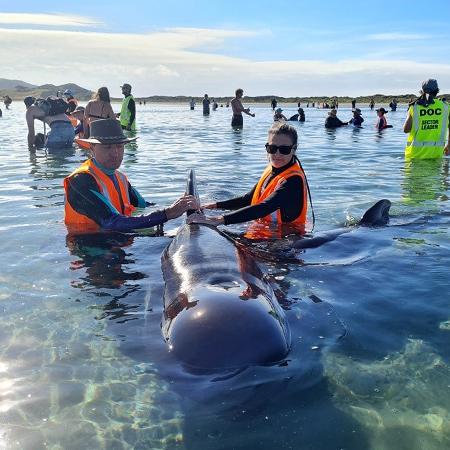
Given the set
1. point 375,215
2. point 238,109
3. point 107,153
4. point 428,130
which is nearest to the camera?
point 107,153

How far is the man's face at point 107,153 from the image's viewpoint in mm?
7496

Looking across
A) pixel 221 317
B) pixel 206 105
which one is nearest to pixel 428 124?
pixel 221 317

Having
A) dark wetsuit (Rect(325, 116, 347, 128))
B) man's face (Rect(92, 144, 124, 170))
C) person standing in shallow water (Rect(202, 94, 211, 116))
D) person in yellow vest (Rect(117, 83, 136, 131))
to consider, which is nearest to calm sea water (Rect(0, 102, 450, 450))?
man's face (Rect(92, 144, 124, 170))

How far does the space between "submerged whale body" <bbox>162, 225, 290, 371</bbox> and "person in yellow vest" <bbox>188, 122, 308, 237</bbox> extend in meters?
1.98

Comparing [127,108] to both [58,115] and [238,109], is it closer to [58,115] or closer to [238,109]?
[58,115]

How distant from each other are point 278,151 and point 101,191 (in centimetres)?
252

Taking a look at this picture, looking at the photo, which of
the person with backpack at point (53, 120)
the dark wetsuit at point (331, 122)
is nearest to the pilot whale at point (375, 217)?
the person with backpack at point (53, 120)

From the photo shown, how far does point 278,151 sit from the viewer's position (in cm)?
776

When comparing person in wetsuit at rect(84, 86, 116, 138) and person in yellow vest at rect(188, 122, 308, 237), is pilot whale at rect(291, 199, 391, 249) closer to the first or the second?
person in yellow vest at rect(188, 122, 308, 237)

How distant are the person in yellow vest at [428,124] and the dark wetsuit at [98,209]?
10.3 m

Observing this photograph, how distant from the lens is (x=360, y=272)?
6840mm

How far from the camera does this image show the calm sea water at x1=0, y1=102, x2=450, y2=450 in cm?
370

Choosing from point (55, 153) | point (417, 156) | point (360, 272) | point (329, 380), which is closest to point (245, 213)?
point (360, 272)

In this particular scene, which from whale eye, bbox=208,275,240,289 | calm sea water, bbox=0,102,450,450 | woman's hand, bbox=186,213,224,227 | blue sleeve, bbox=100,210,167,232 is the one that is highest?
woman's hand, bbox=186,213,224,227
